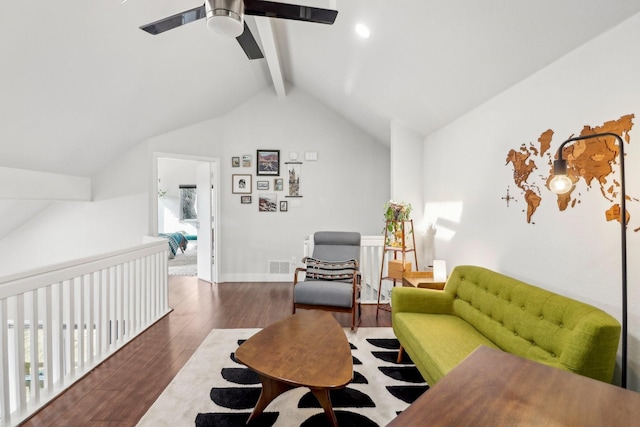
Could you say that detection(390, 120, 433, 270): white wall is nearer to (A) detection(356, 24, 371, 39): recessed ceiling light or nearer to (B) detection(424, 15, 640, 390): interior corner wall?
(B) detection(424, 15, 640, 390): interior corner wall

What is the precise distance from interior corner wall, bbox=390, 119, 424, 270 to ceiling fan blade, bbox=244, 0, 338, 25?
2.45 m

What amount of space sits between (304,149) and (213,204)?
5.76ft

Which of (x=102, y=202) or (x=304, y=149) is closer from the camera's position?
(x=102, y=202)

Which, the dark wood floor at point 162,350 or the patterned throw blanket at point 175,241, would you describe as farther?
the patterned throw blanket at point 175,241

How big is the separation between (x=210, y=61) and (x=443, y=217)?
317 cm

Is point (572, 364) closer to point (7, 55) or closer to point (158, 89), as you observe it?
point (7, 55)

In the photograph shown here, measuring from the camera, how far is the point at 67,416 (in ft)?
A: 6.29

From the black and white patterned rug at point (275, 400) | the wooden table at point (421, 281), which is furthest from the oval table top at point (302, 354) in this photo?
the wooden table at point (421, 281)

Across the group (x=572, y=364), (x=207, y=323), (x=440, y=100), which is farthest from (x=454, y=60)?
(x=207, y=323)

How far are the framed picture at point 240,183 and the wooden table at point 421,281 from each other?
3019 mm

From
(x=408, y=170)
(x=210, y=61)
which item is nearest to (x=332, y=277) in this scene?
(x=408, y=170)

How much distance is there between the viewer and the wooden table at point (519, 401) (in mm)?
886

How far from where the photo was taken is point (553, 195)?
6.48ft

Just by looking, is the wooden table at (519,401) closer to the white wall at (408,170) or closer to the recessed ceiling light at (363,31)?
the recessed ceiling light at (363,31)
